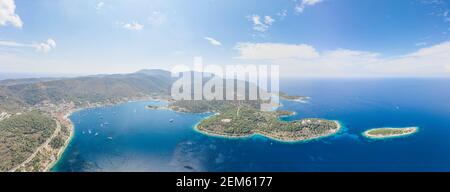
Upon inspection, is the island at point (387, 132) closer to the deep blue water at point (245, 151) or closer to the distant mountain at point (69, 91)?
the deep blue water at point (245, 151)

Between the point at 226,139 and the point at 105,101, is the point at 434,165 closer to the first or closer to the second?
the point at 226,139

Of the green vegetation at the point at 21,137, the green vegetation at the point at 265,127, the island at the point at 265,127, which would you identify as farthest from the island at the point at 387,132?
the green vegetation at the point at 21,137

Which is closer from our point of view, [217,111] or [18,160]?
[18,160]

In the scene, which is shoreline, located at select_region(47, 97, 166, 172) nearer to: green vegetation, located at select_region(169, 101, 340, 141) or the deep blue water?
the deep blue water

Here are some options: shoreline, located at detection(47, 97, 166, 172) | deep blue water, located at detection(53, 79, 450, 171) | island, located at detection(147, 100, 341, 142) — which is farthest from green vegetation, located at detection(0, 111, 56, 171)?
island, located at detection(147, 100, 341, 142)

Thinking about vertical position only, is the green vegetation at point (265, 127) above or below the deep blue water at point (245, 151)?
above
